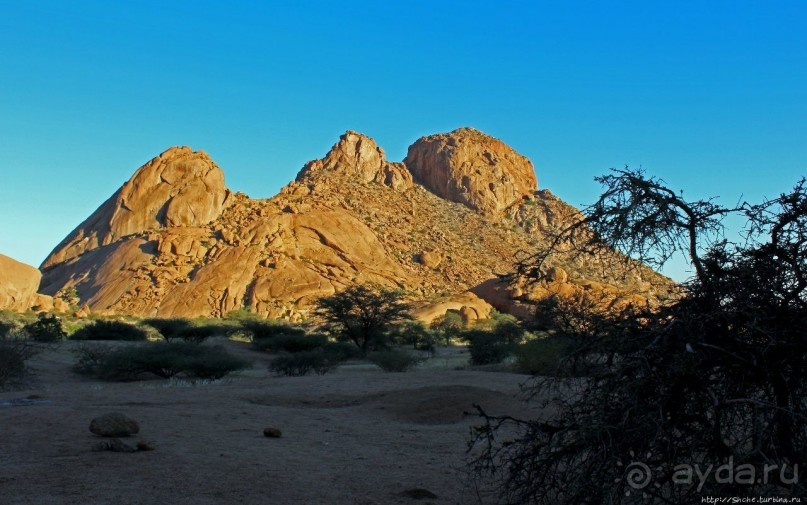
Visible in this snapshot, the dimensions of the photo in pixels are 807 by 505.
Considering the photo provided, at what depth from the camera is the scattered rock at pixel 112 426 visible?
30.1ft

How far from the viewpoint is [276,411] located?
1324cm

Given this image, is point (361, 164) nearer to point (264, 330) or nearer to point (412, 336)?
point (412, 336)

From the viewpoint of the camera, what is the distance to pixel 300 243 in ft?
217

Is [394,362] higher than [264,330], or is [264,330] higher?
[264,330]

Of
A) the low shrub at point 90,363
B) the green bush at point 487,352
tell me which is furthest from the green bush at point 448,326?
the low shrub at point 90,363

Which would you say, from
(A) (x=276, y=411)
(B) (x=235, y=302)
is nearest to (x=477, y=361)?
(A) (x=276, y=411)

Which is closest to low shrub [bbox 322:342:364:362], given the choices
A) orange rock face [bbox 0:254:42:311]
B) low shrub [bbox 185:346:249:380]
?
low shrub [bbox 185:346:249:380]

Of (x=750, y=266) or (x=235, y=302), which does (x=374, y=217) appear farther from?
(x=750, y=266)

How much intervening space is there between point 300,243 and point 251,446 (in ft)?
188

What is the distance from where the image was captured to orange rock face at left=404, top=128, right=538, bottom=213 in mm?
99125

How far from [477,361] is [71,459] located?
835 inches

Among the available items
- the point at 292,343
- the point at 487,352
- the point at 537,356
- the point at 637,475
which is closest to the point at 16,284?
the point at 292,343

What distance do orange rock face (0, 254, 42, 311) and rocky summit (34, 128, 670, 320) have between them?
8.09 metres

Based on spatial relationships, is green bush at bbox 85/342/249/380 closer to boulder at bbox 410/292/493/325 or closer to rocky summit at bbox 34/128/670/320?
rocky summit at bbox 34/128/670/320
